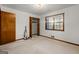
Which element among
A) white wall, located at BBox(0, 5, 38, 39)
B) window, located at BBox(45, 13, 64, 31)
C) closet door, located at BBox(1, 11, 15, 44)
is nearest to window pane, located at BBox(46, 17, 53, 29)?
window, located at BBox(45, 13, 64, 31)

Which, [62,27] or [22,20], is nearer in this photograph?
[62,27]

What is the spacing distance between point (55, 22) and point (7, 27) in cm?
331

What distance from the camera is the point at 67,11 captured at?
3.95 m

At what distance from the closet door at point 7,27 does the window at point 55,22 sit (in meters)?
2.81

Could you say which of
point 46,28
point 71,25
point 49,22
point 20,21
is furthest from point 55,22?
point 20,21

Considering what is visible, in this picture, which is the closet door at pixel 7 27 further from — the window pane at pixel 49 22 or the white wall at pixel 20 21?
the window pane at pixel 49 22

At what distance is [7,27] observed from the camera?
382 centimetres

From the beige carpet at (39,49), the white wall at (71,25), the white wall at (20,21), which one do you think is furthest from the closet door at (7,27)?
the white wall at (71,25)

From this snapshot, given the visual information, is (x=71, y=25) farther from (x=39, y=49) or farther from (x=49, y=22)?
(x=39, y=49)

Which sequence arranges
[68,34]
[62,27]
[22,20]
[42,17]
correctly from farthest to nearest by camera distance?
[42,17]
[22,20]
[62,27]
[68,34]
